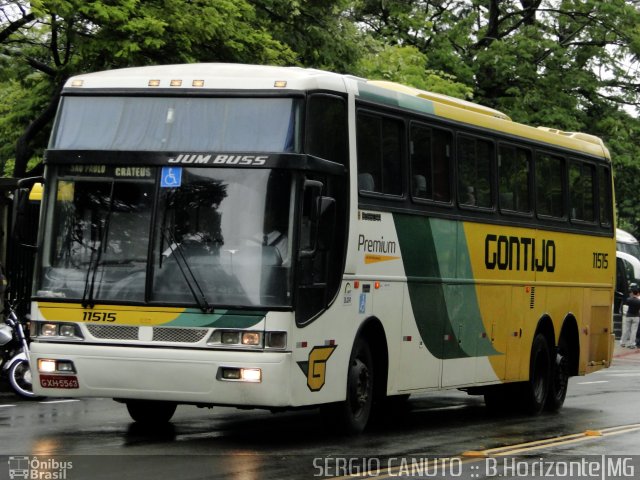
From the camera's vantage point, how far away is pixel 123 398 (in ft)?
39.8

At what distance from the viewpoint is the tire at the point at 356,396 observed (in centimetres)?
1294

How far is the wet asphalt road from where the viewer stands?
10594 millimetres

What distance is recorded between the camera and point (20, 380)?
56.1 ft

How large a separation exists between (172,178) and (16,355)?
19.8ft

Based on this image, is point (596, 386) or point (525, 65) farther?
point (525, 65)

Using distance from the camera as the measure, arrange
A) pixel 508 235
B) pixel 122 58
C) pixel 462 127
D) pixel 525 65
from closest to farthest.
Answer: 1. pixel 462 127
2. pixel 508 235
3. pixel 122 58
4. pixel 525 65

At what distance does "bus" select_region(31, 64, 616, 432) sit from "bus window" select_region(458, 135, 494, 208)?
3.76 feet

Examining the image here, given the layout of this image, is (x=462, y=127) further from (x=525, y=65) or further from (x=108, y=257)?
(x=525, y=65)

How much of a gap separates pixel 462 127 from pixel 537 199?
2.46 metres

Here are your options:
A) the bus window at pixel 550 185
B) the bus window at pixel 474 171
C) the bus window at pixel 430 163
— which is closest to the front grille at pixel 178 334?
the bus window at pixel 430 163

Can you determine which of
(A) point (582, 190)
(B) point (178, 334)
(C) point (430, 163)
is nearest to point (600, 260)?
(A) point (582, 190)

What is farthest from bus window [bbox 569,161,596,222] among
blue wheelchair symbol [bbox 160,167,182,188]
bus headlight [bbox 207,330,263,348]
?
bus headlight [bbox 207,330,263,348]

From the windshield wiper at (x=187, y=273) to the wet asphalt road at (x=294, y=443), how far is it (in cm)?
126

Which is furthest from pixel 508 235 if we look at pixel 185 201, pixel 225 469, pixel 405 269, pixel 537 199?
pixel 225 469
